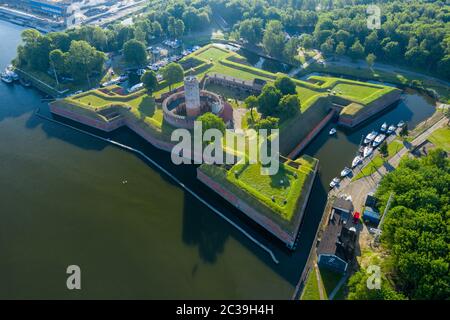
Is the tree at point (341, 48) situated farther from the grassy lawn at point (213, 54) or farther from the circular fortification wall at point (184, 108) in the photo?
the circular fortification wall at point (184, 108)

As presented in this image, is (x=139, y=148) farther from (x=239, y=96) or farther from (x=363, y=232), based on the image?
(x=363, y=232)

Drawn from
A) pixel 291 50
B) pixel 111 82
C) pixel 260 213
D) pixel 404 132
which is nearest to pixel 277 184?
pixel 260 213

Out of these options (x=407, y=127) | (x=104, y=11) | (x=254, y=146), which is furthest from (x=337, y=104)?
(x=104, y=11)

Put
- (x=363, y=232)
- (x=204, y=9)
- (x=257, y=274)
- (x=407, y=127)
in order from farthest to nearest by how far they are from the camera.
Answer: (x=204, y=9) → (x=407, y=127) → (x=363, y=232) → (x=257, y=274)

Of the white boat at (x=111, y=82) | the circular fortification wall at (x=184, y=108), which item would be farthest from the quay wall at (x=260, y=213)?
the white boat at (x=111, y=82)

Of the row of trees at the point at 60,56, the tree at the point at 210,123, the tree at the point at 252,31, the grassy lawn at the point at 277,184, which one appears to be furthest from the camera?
the tree at the point at 252,31

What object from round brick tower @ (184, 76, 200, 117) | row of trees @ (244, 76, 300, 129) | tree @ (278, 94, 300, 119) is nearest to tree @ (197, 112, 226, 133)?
round brick tower @ (184, 76, 200, 117)
